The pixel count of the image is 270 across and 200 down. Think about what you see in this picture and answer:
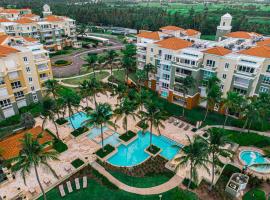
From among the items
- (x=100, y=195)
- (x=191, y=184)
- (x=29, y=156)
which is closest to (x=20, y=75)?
Answer: (x=29, y=156)

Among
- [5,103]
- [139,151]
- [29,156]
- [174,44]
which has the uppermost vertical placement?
[174,44]

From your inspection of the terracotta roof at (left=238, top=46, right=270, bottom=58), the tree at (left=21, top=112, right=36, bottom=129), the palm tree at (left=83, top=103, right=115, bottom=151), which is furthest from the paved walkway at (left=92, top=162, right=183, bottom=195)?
the terracotta roof at (left=238, top=46, right=270, bottom=58)

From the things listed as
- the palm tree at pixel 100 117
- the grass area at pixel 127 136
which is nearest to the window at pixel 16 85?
the palm tree at pixel 100 117

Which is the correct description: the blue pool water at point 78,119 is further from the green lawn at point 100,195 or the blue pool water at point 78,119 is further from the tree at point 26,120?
the green lawn at point 100,195

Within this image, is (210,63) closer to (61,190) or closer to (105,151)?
(105,151)

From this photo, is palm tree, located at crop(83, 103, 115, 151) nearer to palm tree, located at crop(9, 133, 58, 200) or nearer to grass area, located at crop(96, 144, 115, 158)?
grass area, located at crop(96, 144, 115, 158)

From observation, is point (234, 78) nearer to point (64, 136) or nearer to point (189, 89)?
point (189, 89)

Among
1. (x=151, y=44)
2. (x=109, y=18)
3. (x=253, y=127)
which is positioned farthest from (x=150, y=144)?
(x=109, y=18)
